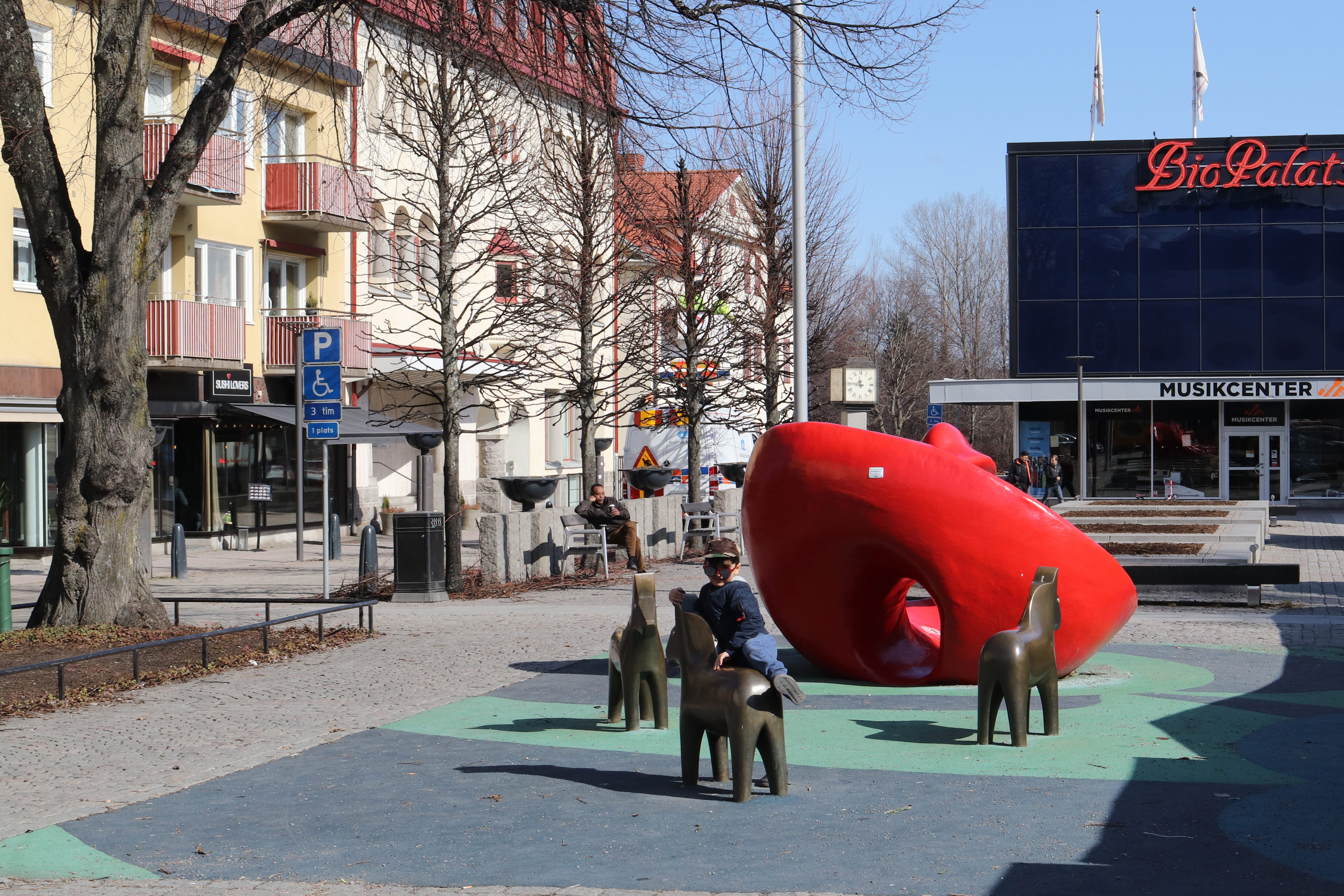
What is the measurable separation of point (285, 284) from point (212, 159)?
181 inches

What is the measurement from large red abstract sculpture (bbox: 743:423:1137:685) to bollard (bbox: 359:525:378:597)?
8611 millimetres

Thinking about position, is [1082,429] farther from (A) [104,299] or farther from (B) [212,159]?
(A) [104,299]

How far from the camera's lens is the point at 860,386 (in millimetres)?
17453

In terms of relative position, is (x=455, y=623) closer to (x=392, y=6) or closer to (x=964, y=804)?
(x=392, y=6)

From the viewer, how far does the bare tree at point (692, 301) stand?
1115 inches

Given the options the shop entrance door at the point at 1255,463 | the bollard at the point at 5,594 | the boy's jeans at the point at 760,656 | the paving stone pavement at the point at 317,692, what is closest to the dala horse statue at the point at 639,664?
the boy's jeans at the point at 760,656

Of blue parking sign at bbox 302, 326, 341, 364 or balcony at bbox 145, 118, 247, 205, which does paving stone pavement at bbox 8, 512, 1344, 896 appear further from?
balcony at bbox 145, 118, 247, 205

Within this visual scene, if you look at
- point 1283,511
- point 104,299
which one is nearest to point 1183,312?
point 1283,511

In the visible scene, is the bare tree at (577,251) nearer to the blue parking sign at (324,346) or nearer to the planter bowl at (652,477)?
the planter bowl at (652,477)

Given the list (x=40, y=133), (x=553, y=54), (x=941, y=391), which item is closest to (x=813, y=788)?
(x=553, y=54)

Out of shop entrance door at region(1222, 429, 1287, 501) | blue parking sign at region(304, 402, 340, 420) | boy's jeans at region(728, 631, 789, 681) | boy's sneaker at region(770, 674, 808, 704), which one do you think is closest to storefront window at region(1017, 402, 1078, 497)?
shop entrance door at region(1222, 429, 1287, 501)

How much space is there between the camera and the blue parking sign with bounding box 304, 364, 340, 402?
17.5 metres

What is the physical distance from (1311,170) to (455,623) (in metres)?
35.4

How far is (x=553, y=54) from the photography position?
1265 cm
